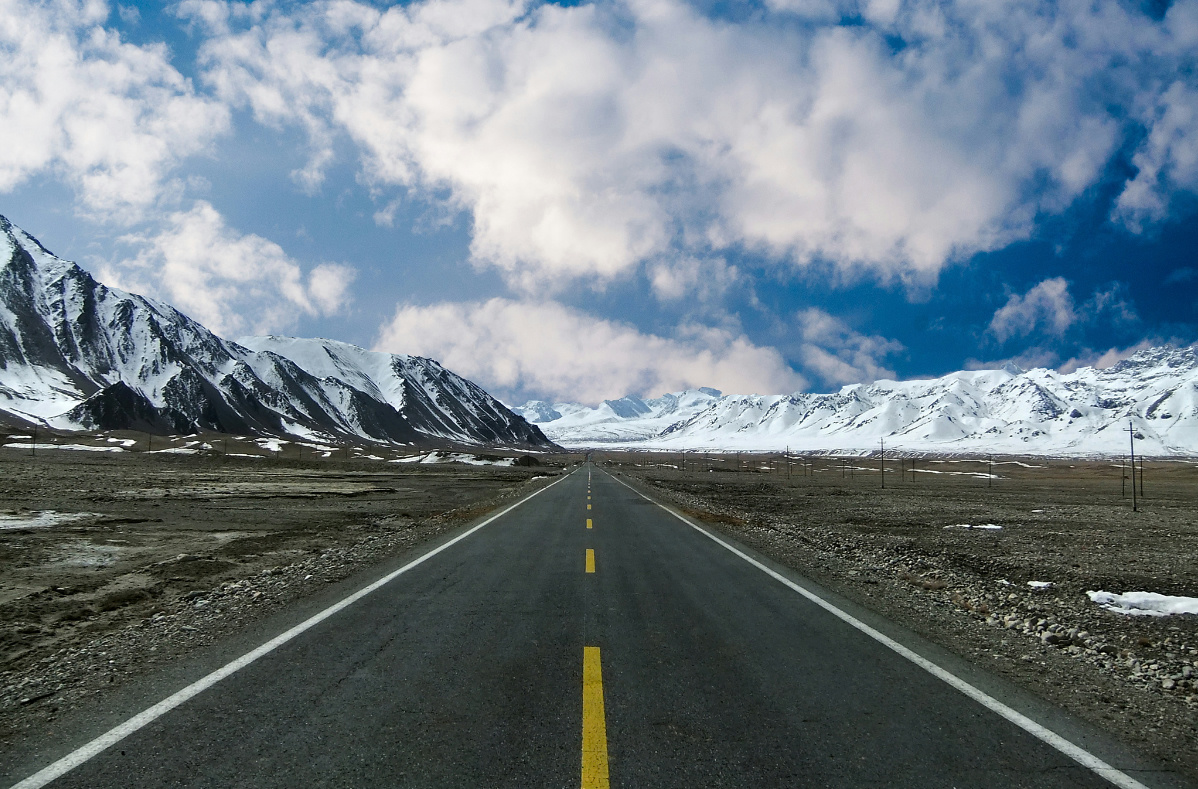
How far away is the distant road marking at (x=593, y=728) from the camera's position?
3936 mm

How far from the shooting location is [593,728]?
4.64 metres

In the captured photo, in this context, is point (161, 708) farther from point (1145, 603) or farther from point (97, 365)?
point (97, 365)

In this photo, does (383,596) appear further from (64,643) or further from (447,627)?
(64,643)

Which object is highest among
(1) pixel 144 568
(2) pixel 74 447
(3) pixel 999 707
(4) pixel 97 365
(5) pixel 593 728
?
(4) pixel 97 365

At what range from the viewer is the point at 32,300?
171 metres

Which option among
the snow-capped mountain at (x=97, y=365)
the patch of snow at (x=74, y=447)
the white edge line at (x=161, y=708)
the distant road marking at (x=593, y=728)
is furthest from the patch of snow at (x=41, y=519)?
the snow-capped mountain at (x=97, y=365)

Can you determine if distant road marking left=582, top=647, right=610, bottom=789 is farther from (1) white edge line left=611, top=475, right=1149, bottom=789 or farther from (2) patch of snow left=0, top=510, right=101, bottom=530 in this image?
(2) patch of snow left=0, top=510, right=101, bottom=530

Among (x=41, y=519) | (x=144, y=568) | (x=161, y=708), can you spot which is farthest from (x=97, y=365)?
(x=161, y=708)

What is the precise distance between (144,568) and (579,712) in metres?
11.6

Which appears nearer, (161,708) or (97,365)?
(161,708)

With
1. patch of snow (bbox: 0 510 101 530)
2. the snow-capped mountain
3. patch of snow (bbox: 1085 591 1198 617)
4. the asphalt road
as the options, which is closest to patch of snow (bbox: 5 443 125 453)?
the snow-capped mountain

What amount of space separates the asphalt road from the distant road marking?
18 mm

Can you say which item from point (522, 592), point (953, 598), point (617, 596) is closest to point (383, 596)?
point (522, 592)

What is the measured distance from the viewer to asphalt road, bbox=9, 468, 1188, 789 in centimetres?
405
